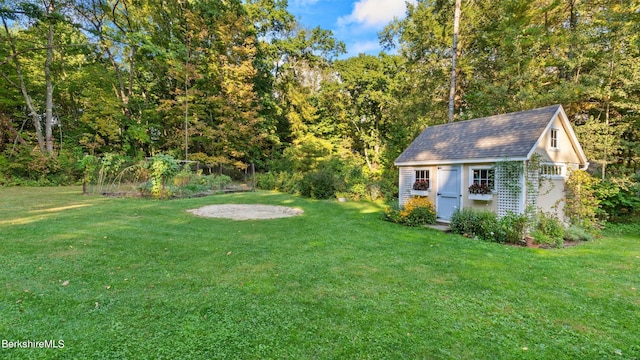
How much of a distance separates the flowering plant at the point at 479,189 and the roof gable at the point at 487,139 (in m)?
0.76

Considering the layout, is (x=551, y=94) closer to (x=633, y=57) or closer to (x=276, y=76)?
(x=633, y=57)

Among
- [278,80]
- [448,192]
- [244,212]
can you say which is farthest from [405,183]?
[278,80]

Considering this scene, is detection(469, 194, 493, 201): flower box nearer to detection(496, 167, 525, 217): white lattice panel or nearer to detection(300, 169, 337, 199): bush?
detection(496, 167, 525, 217): white lattice panel

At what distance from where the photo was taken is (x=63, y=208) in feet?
27.2

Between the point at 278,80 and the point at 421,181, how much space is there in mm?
18801

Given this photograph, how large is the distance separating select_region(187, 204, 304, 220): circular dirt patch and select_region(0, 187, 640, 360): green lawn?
86.2 inches

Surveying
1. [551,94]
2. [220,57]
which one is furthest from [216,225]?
[220,57]

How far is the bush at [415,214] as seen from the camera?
845 centimetres

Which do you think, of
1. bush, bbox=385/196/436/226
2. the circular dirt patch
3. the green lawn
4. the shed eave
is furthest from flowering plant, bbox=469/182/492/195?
the circular dirt patch

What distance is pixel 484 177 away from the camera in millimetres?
8195

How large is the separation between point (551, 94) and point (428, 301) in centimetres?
1230

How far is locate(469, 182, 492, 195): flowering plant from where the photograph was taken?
25.9 feet

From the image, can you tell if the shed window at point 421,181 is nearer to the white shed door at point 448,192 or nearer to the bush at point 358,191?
the white shed door at point 448,192

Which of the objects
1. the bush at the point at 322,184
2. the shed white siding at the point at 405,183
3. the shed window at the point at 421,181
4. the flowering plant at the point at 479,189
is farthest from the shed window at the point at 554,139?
the bush at the point at 322,184
